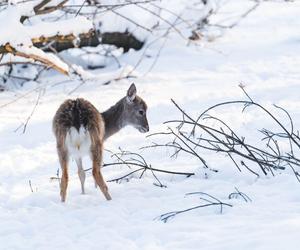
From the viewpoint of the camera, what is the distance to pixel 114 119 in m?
9.47

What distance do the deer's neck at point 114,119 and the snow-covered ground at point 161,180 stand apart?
1.23 feet

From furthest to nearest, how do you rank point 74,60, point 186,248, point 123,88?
1. point 74,60
2. point 123,88
3. point 186,248

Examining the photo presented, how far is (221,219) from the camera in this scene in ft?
20.0

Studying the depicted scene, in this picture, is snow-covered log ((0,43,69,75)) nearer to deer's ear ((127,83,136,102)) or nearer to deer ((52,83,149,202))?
deer's ear ((127,83,136,102))

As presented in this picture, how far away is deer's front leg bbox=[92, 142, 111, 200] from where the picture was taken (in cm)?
737

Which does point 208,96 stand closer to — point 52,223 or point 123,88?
point 123,88

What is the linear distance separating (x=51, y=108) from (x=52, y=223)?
19.2 feet

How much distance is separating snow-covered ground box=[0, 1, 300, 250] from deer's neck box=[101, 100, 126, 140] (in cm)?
38

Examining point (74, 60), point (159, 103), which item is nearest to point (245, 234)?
point (159, 103)

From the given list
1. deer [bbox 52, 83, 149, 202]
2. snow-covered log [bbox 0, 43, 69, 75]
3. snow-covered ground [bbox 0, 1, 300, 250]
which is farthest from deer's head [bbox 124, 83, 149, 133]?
deer [bbox 52, 83, 149, 202]

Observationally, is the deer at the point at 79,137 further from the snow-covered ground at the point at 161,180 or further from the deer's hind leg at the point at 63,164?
the snow-covered ground at the point at 161,180

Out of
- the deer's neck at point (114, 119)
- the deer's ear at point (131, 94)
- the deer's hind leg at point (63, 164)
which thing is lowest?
the deer's neck at point (114, 119)

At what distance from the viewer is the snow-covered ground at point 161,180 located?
5.84 metres

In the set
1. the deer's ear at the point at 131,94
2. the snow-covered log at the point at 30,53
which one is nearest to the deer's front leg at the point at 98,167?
the deer's ear at the point at 131,94
